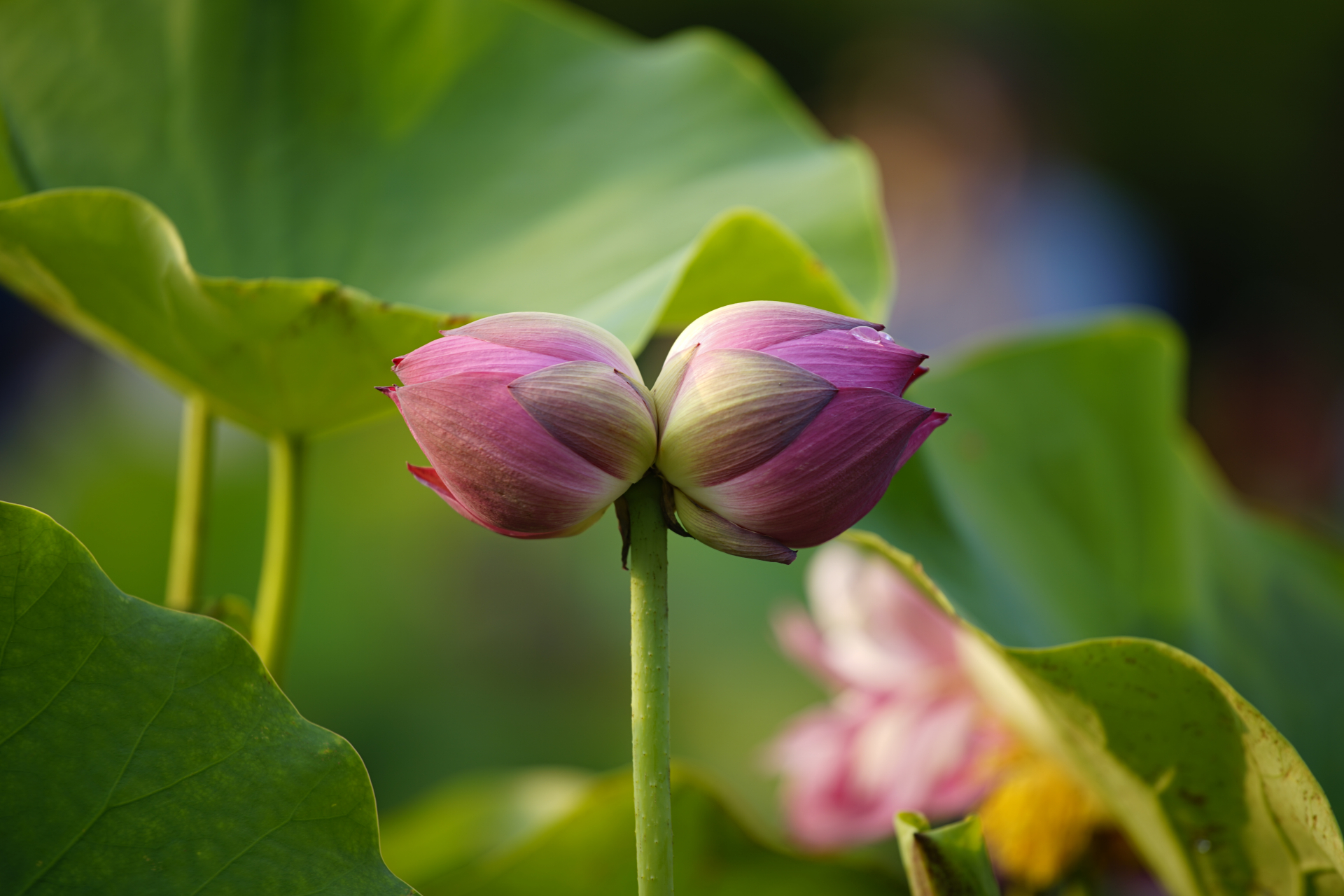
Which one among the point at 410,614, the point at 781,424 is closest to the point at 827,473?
the point at 781,424

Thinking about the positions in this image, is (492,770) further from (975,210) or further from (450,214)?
(975,210)

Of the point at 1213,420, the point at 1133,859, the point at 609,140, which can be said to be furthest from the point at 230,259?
the point at 1213,420

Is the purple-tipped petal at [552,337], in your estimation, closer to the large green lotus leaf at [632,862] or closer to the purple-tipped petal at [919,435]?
the purple-tipped petal at [919,435]

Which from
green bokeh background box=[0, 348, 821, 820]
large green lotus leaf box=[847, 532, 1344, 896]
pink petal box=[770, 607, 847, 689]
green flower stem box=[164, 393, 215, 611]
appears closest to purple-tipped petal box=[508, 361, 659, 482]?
large green lotus leaf box=[847, 532, 1344, 896]

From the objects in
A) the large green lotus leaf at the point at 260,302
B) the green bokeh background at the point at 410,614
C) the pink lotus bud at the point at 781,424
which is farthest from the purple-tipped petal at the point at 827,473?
the green bokeh background at the point at 410,614

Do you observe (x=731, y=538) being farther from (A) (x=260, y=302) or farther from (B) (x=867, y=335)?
(A) (x=260, y=302)
